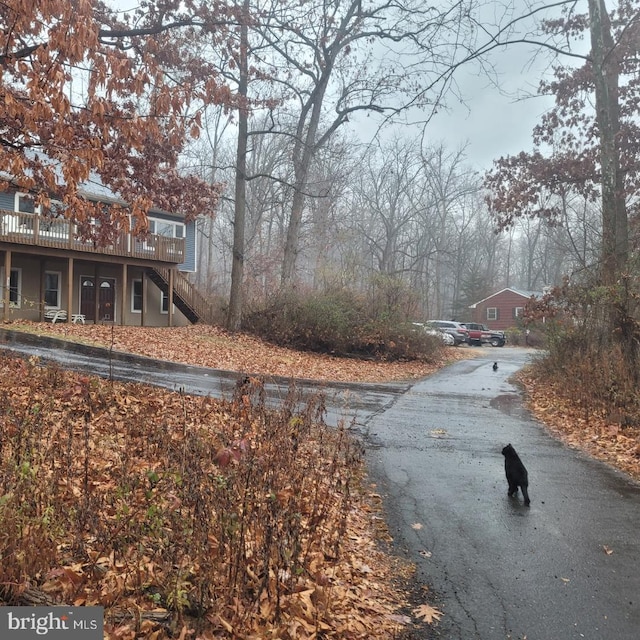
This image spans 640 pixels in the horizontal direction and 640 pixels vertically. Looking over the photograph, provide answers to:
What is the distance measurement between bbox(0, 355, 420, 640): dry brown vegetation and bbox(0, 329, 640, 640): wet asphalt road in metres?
0.46

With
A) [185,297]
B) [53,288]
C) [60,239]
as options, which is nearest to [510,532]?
[60,239]

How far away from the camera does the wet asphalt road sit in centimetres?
357

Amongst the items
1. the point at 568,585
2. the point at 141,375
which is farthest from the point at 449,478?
the point at 141,375

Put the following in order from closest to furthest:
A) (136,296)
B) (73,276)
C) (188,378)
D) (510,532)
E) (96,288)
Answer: (510,532), (188,378), (73,276), (96,288), (136,296)

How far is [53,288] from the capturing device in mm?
24641

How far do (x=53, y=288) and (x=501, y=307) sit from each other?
4327 cm

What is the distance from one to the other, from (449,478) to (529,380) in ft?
35.9

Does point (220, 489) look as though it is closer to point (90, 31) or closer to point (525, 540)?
point (525, 540)

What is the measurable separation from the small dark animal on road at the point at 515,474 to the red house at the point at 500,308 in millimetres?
49874

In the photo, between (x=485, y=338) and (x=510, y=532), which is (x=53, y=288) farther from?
(x=485, y=338)

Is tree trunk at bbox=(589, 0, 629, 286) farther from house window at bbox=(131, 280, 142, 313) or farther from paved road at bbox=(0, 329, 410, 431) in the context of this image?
house window at bbox=(131, 280, 142, 313)

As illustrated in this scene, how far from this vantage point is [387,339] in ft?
70.8

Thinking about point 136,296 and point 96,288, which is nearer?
point 96,288

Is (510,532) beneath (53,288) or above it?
beneath
